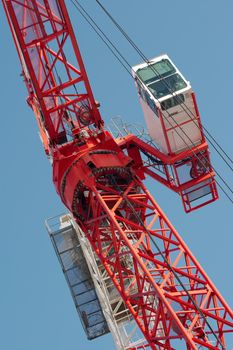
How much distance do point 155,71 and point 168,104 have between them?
1888mm

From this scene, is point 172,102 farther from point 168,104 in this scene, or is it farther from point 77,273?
point 77,273

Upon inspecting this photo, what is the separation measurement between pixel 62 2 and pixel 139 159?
8.00 m

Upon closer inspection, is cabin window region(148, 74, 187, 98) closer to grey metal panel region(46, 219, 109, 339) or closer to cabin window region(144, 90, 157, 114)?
cabin window region(144, 90, 157, 114)

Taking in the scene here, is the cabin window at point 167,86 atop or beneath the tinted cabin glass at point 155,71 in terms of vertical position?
beneath

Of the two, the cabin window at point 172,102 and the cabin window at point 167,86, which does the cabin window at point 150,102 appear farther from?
the cabin window at point 172,102

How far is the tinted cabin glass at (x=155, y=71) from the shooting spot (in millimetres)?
45219

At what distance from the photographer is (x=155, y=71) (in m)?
45.4

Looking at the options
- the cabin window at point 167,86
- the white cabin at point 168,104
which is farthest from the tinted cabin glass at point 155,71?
the cabin window at point 167,86

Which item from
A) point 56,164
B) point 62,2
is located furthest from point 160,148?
point 62,2

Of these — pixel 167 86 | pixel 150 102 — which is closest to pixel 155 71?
pixel 167 86

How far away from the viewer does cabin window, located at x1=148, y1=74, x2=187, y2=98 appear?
1752 inches

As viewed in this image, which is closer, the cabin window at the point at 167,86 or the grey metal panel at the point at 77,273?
the cabin window at the point at 167,86

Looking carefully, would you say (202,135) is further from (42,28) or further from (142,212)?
(42,28)

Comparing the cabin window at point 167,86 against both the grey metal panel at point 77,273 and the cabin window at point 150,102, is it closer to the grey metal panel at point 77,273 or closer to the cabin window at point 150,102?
the cabin window at point 150,102
